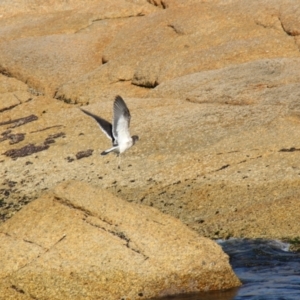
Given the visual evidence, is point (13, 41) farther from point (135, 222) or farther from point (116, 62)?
point (135, 222)

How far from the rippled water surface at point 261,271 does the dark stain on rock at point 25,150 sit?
7.31 metres

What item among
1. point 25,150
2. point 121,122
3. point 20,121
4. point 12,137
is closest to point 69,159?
point 25,150

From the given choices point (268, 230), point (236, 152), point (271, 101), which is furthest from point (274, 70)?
point (268, 230)

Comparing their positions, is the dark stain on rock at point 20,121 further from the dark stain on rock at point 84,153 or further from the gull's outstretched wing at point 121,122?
the gull's outstretched wing at point 121,122

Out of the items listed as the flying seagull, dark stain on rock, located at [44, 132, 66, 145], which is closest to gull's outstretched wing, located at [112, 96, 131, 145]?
the flying seagull

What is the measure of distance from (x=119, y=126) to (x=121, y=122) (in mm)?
153

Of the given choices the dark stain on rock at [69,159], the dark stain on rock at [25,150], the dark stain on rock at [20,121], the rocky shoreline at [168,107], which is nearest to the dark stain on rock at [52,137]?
the rocky shoreline at [168,107]

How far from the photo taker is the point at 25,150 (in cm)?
2506

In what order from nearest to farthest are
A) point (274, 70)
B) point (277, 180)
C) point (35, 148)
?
point (277, 180)
point (35, 148)
point (274, 70)

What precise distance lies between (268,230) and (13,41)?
1668 cm

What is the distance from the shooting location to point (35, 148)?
82.1ft

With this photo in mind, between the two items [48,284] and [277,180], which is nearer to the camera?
[48,284]

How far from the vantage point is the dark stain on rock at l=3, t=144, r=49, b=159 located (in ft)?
81.7

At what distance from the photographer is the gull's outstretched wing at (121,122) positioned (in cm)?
1978
